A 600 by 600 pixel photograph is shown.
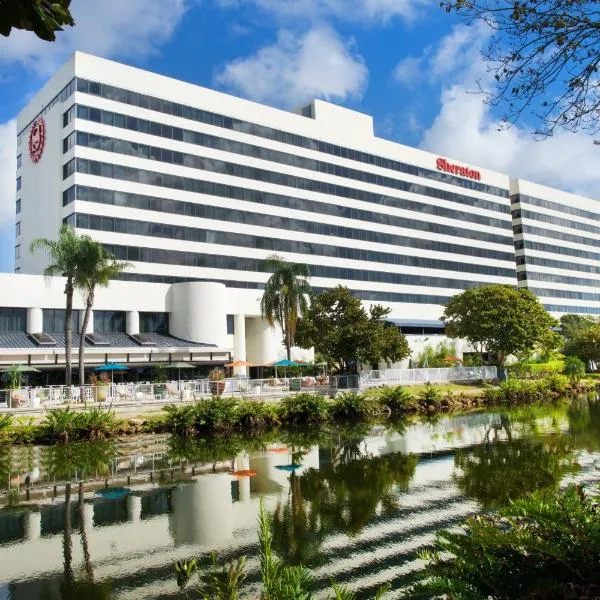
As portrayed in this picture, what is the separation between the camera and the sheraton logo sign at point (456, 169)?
89188mm

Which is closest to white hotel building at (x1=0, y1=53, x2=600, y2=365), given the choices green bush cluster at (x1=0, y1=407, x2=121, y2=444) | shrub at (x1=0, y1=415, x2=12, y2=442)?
shrub at (x1=0, y1=415, x2=12, y2=442)

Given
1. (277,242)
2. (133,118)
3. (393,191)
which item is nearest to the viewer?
(133,118)

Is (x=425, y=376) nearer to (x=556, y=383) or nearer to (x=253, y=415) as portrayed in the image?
(x=556, y=383)

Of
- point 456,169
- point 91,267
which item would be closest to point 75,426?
point 91,267

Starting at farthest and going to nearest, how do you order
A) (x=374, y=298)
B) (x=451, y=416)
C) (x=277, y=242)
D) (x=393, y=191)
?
(x=393, y=191), (x=374, y=298), (x=277, y=242), (x=451, y=416)

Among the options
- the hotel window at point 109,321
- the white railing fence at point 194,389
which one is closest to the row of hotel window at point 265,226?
the hotel window at point 109,321

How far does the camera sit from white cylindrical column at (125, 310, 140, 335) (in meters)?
54.6

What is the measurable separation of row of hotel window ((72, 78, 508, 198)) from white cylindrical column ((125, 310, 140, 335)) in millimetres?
18585

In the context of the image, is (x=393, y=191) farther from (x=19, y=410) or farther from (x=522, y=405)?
(x=19, y=410)

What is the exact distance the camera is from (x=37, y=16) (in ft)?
12.2

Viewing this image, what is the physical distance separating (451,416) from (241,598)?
34220mm

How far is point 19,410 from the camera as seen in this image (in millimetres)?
33688

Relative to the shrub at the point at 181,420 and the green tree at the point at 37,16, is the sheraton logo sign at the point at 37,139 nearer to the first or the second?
the shrub at the point at 181,420

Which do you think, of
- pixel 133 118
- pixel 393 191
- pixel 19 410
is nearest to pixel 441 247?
pixel 393 191
